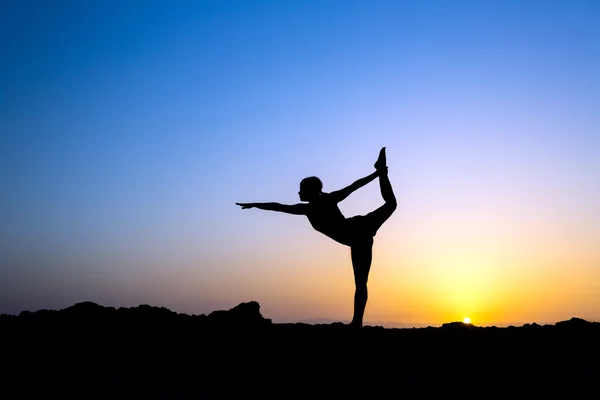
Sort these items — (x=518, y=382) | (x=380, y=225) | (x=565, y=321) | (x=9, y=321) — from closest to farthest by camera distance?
1. (x=518, y=382)
2. (x=9, y=321)
3. (x=565, y=321)
4. (x=380, y=225)

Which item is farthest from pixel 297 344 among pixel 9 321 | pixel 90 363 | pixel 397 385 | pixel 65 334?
pixel 9 321

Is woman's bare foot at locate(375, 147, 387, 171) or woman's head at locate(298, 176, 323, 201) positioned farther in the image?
woman's bare foot at locate(375, 147, 387, 171)

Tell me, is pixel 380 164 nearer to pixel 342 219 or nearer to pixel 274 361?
pixel 342 219

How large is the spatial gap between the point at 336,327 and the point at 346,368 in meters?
2.13

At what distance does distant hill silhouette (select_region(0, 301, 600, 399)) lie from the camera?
6.23m

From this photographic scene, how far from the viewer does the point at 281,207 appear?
9.56 meters

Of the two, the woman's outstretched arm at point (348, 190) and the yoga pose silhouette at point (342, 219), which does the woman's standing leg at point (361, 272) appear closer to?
Answer: the yoga pose silhouette at point (342, 219)

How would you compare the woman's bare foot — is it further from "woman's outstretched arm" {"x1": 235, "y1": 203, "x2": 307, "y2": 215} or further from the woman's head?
"woman's outstretched arm" {"x1": 235, "y1": 203, "x2": 307, "y2": 215}

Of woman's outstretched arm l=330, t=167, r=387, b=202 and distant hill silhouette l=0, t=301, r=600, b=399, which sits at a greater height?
woman's outstretched arm l=330, t=167, r=387, b=202

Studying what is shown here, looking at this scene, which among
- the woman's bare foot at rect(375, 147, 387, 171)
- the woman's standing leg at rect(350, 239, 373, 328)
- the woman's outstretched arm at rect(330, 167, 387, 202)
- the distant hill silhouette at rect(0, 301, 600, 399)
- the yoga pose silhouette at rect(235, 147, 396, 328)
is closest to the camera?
the distant hill silhouette at rect(0, 301, 600, 399)

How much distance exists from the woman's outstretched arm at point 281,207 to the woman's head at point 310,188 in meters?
0.18

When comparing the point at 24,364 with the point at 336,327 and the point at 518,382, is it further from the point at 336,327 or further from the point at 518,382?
the point at 518,382

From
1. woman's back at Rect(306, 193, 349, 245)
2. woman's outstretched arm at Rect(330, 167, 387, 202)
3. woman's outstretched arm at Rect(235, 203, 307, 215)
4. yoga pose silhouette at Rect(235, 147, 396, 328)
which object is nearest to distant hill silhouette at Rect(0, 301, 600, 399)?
yoga pose silhouette at Rect(235, 147, 396, 328)

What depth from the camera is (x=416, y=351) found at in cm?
695
